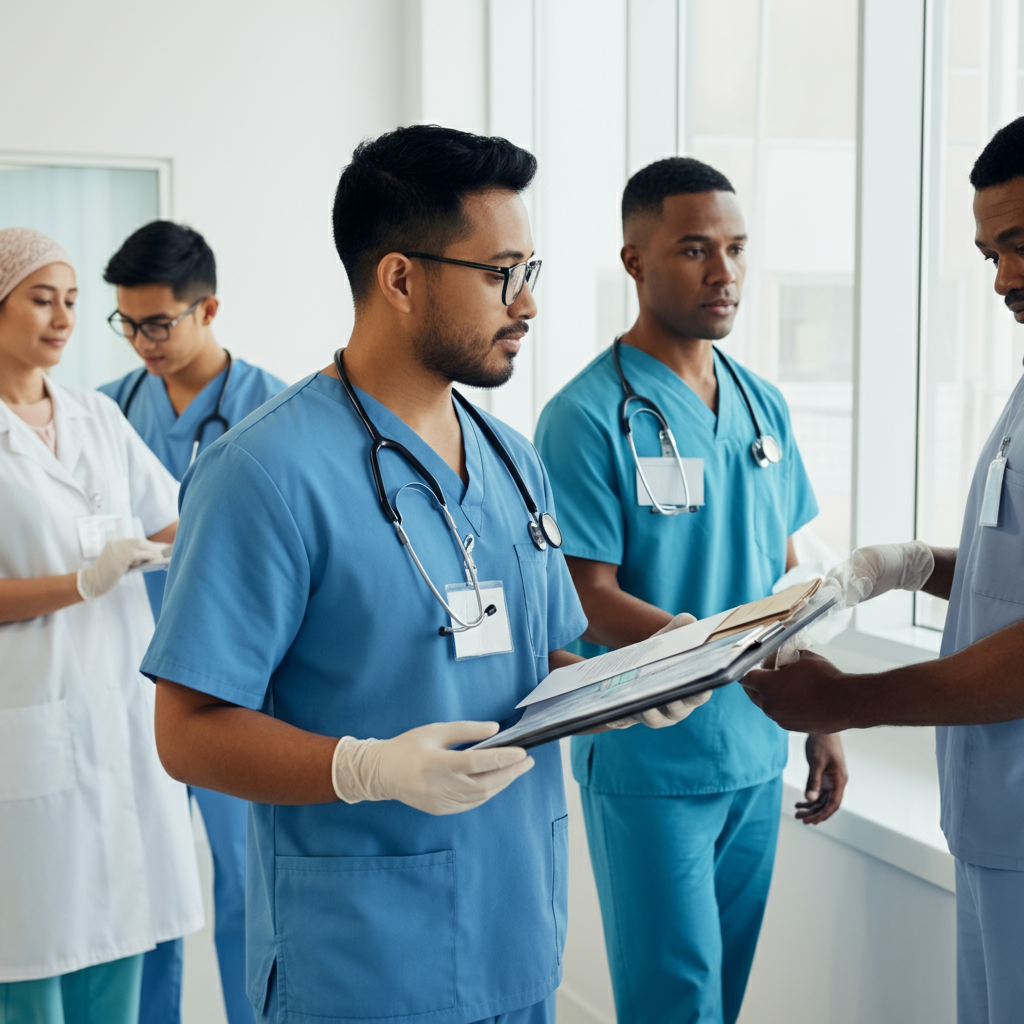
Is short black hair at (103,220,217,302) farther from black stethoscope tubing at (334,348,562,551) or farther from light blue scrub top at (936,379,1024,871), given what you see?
light blue scrub top at (936,379,1024,871)

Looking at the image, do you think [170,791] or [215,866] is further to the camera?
[215,866]

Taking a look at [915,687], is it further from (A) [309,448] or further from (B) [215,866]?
(B) [215,866]

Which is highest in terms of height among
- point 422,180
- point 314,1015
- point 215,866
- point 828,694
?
point 422,180

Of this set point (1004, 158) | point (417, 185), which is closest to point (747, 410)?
point (1004, 158)

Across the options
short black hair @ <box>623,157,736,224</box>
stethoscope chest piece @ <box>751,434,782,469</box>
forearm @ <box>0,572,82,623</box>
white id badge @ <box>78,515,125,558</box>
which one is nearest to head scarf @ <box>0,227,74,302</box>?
white id badge @ <box>78,515,125,558</box>

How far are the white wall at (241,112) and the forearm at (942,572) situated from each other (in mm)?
2592

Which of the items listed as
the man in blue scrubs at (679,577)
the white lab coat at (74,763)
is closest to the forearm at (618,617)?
the man in blue scrubs at (679,577)

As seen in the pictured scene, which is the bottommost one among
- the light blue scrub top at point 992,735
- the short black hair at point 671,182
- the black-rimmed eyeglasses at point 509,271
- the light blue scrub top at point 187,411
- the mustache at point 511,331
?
the light blue scrub top at point 992,735

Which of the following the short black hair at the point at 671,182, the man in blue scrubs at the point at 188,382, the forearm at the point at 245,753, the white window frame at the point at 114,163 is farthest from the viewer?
the white window frame at the point at 114,163

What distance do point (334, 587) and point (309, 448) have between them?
0.15 m

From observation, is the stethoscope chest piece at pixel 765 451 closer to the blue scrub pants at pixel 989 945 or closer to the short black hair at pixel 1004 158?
the short black hair at pixel 1004 158

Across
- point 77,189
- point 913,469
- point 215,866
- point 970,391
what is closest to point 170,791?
point 215,866

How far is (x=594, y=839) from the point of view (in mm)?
1809

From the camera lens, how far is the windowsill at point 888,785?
5.45 feet
